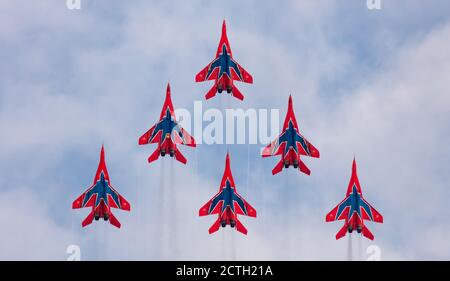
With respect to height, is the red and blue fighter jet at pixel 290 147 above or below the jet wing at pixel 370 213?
above

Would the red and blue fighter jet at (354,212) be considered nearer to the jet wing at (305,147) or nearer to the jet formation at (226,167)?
the jet formation at (226,167)

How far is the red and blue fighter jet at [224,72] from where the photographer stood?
109m

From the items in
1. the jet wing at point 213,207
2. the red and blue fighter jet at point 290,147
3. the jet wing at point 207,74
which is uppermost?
the jet wing at point 207,74

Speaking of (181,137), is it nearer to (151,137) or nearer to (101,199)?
(151,137)

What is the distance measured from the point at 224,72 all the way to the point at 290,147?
11062mm

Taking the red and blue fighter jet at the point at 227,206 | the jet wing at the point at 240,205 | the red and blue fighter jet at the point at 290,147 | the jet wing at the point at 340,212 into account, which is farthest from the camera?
the red and blue fighter jet at the point at 290,147

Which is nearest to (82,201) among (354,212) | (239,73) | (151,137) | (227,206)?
(151,137)

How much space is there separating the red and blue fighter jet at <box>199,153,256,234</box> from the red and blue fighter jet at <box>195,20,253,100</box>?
32.5ft

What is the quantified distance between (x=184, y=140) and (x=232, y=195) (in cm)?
972

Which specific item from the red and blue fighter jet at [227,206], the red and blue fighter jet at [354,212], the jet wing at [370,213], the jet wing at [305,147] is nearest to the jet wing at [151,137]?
the red and blue fighter jet at [227,206]

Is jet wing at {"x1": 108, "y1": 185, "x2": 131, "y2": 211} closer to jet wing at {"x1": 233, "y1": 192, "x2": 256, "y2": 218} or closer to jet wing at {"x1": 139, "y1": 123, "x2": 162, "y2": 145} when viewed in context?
jet wing at {"x1": 139, "y1": 123, "x2": 162, "y2": 145}

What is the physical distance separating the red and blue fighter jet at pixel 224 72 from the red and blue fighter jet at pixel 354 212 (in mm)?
15943
